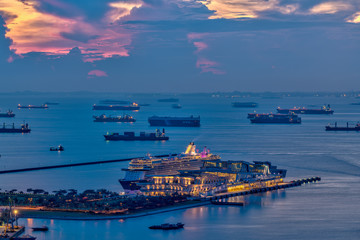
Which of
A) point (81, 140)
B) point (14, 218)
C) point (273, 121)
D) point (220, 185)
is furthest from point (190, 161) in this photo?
point (273, 121)

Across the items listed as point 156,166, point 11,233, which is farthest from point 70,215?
point 156,166

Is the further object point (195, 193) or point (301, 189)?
point (301, 189)

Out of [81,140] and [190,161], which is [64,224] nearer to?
[190,161]

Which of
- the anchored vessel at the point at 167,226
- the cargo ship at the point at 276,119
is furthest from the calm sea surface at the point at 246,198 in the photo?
the cargo ship at the point at 276,119

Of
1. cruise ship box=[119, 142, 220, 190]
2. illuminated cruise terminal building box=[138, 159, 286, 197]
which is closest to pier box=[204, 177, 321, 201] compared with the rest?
illuminated cruise terminal building box=[138, 159, 286, 197]

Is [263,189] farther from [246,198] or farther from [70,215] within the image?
Result: [70,215]

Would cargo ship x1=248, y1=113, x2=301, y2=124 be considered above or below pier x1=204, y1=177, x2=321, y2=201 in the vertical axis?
above

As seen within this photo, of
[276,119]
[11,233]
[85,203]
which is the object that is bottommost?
[11,233]

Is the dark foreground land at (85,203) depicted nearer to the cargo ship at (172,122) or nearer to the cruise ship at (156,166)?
the cruise ship at (156,166)

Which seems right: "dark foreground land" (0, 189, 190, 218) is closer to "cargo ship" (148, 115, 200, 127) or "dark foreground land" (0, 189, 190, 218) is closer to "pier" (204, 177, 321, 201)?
"pier" (204, 177, 321, 201)
